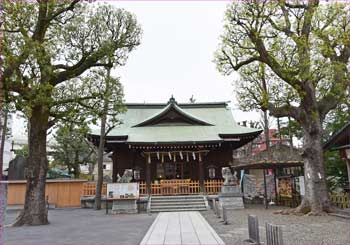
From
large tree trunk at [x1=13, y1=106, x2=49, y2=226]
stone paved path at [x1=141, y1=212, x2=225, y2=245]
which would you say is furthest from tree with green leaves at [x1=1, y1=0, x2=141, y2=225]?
stone paved path at [x1=141, y1=212, x2=225, y2=245]

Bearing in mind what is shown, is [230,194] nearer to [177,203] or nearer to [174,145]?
[177,203]

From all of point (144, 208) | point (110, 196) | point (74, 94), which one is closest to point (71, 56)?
point (74, 94)

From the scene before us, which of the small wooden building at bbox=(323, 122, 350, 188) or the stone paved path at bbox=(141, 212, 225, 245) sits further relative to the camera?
the small wooden building at bbox=(323, 122, 350, 188)

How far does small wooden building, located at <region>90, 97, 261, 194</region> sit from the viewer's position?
66.1ft

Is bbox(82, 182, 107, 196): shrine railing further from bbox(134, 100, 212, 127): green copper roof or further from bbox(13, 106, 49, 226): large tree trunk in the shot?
bbox(13, 106, 49, 226): large tree trunk

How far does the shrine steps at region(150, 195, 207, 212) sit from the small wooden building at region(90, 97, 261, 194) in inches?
52.9

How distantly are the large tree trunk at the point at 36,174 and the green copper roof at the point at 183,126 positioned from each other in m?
7.31

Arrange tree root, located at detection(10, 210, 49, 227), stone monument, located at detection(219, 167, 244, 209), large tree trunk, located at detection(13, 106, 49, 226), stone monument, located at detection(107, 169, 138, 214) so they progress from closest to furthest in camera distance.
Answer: tree root, located at detection(10, 210, 49, 227)
large tree trunk, located at detection(13, 106, 49, 226)
stone monument, located at detection(107, 169, 138, 214)
stone monument, located at detection(219, 167, 244, 209)

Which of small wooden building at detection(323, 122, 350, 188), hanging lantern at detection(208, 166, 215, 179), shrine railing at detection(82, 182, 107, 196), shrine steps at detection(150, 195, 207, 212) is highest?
small wooden building at detection(323, 122, 350, 188)

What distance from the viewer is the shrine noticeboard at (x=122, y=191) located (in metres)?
16.3

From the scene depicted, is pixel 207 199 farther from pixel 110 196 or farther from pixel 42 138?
pixel 42 138

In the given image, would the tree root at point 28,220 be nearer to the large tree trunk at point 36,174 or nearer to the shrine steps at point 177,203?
the large tree trunk at point 36,174

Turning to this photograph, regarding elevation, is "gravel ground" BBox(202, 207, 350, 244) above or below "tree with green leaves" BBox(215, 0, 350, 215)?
below

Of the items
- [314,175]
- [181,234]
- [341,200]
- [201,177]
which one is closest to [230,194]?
[201,177]
